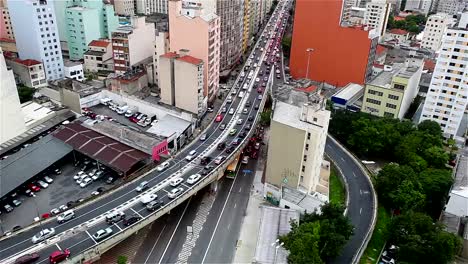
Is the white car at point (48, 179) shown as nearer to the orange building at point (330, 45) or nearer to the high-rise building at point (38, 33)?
the high-rise building at point (38, 33)

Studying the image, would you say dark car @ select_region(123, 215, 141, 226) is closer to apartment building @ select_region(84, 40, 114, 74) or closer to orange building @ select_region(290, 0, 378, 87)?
apartment building @ select_region(84, 40, 114, 74)

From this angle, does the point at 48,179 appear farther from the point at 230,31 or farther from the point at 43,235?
the point at 230,31

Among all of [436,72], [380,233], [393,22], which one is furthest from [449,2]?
[380,233]

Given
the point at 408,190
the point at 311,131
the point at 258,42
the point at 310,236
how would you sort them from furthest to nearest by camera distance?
the point at 258,42 → the point at 408,190 → the point at 311,131 → the point at 310,236

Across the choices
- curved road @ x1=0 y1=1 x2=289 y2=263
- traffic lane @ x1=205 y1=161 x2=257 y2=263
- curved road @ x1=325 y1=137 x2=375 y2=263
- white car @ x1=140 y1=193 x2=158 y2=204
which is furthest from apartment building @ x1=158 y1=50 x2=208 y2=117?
white car @ x1=140 y1=193 x2=158 y2=204

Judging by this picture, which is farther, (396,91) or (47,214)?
(396,91)

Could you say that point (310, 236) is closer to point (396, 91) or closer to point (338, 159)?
point (338, 159)
